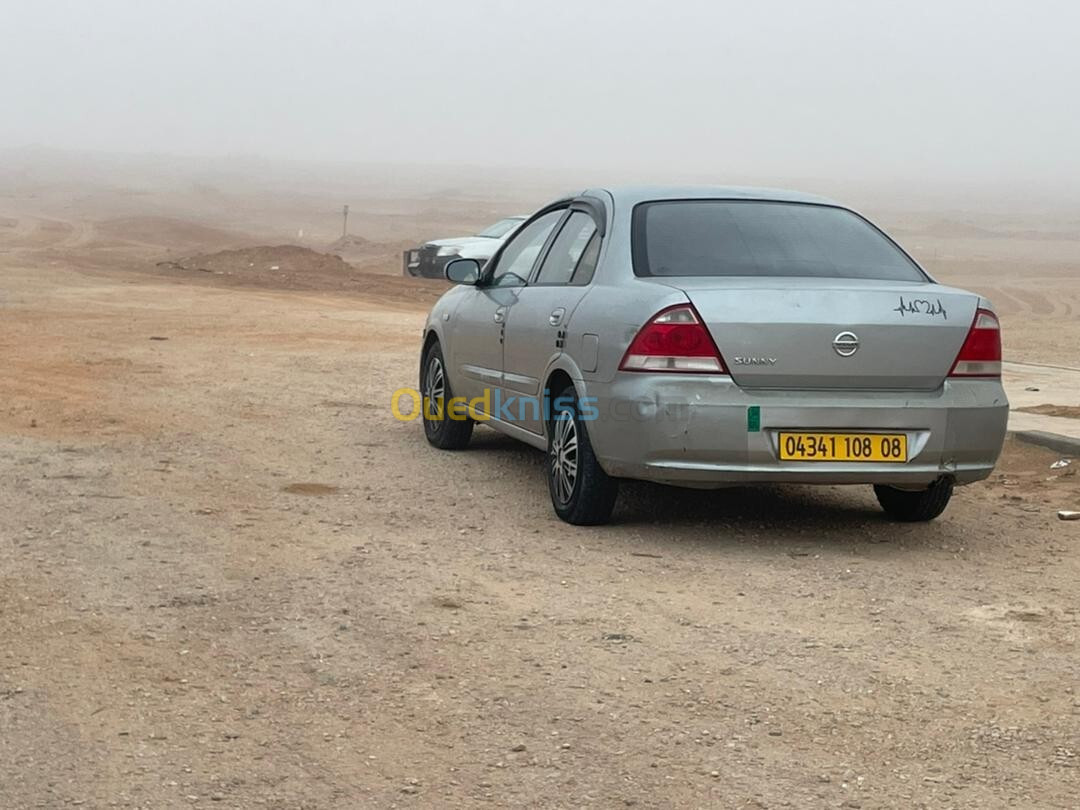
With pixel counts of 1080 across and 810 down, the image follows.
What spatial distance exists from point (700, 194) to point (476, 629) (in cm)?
325

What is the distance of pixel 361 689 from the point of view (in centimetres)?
531

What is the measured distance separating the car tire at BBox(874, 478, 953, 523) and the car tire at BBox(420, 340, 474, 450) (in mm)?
2729

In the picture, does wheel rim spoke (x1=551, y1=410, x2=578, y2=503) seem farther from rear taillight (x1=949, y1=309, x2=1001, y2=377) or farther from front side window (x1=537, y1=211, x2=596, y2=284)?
rear taillight (x1=949, y1=309, x2=1001, y2=377)

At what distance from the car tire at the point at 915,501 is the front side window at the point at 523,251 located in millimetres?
2186

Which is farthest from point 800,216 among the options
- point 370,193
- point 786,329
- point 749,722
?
point 370,193

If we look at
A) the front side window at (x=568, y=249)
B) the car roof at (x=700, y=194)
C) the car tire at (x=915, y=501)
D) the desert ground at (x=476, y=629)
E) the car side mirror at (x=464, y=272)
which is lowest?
the desert ground at (x=476, y=629)

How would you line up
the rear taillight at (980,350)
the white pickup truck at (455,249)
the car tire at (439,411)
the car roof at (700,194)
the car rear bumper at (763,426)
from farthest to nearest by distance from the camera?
the white pickup truck at (455,249), the car tire at (439,411), the car roof at (700,194), the rear taillight at (980,350), the car rear bumper at (763,426)

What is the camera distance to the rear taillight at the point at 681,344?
24.1 feet

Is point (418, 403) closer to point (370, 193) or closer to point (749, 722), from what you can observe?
point (749, 722)

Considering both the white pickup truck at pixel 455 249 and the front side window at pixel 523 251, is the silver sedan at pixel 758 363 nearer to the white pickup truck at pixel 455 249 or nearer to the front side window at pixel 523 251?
the front side window at pixel 523 251

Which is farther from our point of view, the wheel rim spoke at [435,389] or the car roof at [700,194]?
the wheel rim spoke at [435,389]

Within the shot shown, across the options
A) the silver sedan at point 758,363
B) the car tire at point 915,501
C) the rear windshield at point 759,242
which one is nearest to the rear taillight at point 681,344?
the silver sedan at point 758,363

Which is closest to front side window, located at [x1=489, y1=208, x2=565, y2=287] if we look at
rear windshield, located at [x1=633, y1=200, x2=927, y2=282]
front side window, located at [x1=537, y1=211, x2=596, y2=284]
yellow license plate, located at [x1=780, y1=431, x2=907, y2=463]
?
front side window, located at [x1=537, y1=211, x2=596, y2=284]

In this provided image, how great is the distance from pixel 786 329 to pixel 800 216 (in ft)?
4.04
